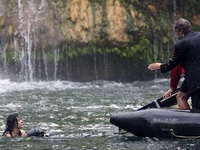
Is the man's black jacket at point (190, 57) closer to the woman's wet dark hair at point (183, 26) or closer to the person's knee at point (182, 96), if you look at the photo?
the woman's wet dark hair at point (183, 26)

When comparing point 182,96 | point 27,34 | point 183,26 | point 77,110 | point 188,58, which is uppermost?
point 183,26

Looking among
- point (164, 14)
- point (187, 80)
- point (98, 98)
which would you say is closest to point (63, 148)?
point (187, 80)

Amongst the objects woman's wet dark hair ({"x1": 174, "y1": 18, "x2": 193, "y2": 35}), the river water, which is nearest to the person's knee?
the river water

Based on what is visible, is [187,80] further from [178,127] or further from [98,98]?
[98,98]

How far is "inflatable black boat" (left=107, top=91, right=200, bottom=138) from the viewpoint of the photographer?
34.4ft

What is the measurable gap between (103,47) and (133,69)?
5.57 feet

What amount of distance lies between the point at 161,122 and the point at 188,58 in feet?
3.66

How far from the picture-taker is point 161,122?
34.9ft

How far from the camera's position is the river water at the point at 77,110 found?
420 inches

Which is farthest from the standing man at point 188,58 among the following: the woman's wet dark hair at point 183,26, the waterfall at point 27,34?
the waterfall at point 27,34

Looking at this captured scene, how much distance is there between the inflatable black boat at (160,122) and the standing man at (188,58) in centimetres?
40

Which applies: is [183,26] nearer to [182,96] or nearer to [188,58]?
[188,58]

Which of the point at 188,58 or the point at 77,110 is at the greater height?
the point at 188,58

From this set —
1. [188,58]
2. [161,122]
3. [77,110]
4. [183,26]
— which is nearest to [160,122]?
[161,122]
